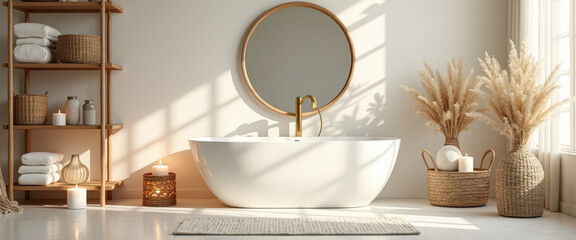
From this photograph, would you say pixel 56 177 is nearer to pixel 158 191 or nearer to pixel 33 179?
pixel 33 179

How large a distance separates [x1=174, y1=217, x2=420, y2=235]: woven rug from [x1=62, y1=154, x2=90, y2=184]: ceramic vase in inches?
43.4

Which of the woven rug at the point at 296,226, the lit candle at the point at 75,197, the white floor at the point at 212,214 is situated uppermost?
the lit candle at the point at 75,197

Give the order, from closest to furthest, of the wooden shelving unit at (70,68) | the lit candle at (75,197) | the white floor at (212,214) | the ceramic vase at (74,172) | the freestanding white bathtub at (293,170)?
the white floor at (212,214) → the freestanding white bathtub at (293,170) → the lit candle at (75,197) → the wooden shelving unit at (70,68) → the ceramic vase at (74,172)

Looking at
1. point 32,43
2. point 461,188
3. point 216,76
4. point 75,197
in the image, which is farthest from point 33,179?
point 461,188

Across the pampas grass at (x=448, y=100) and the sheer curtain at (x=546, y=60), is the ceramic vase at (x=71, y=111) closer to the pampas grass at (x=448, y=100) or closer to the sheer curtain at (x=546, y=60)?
the pampas grass at (x=448, y=100)

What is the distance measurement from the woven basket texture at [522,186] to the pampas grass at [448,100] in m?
0.64

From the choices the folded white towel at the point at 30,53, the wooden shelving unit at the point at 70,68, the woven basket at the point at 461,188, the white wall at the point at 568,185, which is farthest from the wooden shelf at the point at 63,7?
the white wall at the point at 568,185

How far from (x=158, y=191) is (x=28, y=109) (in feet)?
3.48

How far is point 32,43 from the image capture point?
419 cm

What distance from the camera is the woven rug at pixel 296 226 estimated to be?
10.5 ft

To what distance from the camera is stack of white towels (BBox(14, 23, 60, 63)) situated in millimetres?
4152

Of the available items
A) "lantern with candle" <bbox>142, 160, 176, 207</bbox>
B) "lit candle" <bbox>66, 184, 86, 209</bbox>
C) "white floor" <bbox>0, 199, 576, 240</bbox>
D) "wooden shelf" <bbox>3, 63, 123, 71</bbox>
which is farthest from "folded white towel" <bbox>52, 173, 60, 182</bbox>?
"wooden shelf" <bbox>3, 63, 123, 71</bbox>

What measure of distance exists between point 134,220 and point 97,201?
99 cm

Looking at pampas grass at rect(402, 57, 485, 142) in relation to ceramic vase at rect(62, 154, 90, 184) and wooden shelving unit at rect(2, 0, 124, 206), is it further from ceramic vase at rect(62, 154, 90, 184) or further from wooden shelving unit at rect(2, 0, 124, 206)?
ceramic vase at rect(62, 154, 90, 184)
